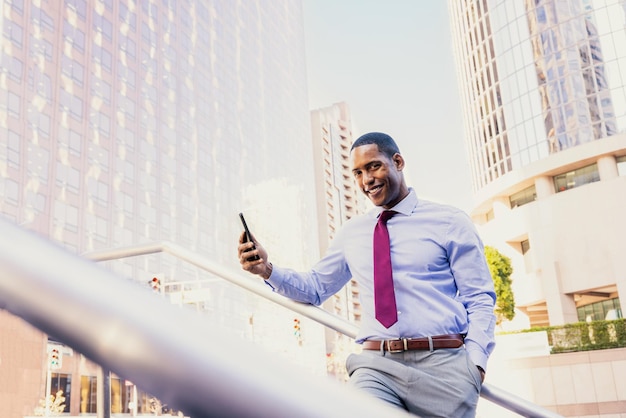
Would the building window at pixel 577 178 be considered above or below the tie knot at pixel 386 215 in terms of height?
above

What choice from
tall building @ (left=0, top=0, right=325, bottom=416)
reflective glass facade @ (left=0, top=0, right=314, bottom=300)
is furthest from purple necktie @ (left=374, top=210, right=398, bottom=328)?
reflective glass facade @ (left=0, top=0, right=314, bottom=300)

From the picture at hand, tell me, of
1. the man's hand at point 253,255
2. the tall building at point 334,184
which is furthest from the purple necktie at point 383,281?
the tall building at point 334,184

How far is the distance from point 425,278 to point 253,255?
0.62 metres

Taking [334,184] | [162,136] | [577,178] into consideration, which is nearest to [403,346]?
[577,178]

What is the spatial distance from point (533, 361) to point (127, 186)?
1661 inches

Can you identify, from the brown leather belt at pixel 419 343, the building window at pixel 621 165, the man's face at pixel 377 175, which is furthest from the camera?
the building window at pixel 621 165

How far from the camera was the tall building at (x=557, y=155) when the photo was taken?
103 feet

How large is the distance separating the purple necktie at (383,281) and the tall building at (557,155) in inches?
1198

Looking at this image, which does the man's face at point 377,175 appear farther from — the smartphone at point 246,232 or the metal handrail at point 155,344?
the metal handrail at point 155,344

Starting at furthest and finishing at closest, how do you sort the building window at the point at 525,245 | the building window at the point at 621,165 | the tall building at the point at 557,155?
the building window at the point at 525,245
the building window at the point at 621,165
the tall building at the point at 557,155

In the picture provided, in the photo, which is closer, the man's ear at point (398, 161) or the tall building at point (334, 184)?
the man's ear at point (398, 161)

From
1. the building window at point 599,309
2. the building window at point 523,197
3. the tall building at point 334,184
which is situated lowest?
the building window at point 599,309

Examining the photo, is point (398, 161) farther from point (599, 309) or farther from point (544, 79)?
point (544, 79)

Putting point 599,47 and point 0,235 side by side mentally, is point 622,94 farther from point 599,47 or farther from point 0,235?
point 0,235
